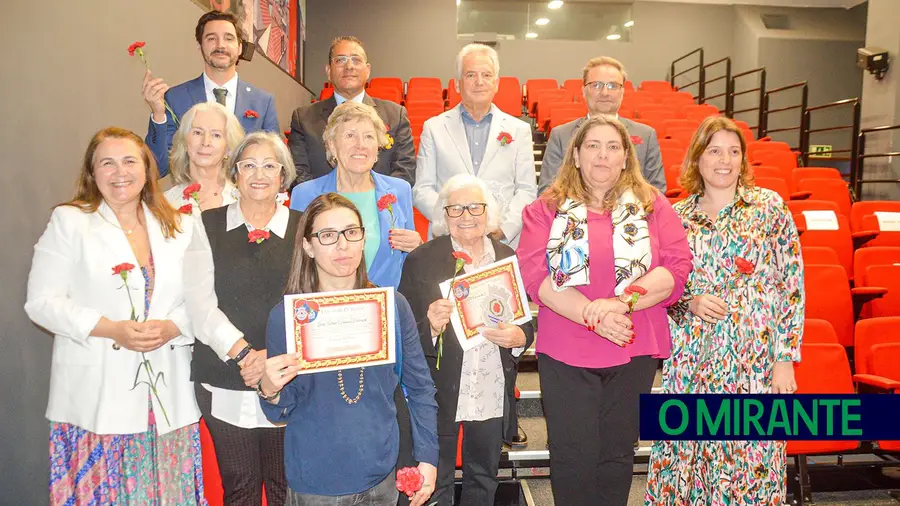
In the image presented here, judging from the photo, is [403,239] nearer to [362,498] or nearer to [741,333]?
[362,498]

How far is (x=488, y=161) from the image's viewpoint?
2826 mm

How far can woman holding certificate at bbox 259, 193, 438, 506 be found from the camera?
1.60 m

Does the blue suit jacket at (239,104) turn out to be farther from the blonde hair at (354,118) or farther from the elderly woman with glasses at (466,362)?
the elderly woman with glasses at (466,362)

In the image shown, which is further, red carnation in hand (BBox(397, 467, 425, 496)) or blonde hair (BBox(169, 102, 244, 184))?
blonde hair (BBox(169, 102, 244, 184))

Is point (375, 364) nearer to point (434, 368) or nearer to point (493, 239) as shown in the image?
point (434, 368)

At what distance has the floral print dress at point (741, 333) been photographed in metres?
2.20

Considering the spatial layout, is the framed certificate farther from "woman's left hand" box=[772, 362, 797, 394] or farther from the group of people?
"woman's left hand" box=[772, 362, 797, 394]

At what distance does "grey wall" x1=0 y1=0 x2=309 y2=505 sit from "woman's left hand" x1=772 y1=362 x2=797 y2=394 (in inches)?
116

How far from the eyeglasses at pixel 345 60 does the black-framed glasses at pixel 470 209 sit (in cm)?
139

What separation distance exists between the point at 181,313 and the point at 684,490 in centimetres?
191

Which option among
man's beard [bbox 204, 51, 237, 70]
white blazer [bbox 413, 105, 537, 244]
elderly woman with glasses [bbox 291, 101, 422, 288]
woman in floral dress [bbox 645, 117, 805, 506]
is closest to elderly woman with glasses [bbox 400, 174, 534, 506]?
elderly woman with glasses [bbox 291, 101, 422, 288]

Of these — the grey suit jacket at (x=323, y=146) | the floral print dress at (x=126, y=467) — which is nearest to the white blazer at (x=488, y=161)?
the grey suit jacket at (x=323, y=146)

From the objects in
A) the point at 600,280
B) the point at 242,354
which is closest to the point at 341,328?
the point at 242,354

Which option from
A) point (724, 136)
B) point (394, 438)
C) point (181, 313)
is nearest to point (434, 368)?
point (394, 438)
